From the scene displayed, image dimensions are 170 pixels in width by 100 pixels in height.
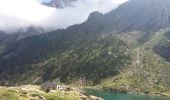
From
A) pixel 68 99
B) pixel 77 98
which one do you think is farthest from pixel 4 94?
pixel 77 98

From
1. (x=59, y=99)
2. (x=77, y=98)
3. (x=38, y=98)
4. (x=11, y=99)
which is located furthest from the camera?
(x=77, y=98)

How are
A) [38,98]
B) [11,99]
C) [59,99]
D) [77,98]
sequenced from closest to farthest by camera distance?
[11,99], [38,98], [59,99], [77,98]

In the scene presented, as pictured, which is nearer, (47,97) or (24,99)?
(24,99)

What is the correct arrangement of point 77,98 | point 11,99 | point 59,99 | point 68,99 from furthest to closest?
point 77,98 < point 68,99 < point 59,99 < point 11,99

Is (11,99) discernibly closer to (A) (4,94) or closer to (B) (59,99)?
(A) (4,94)

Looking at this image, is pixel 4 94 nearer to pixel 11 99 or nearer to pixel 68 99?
pixel 11 99

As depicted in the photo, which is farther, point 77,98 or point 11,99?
point 77,98

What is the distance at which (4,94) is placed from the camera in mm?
149500

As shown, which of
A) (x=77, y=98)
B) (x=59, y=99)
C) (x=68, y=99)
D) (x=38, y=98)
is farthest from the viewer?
(x=77, y=98)

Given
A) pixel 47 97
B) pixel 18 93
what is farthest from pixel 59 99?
pixel 18 93

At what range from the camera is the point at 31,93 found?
167125mm

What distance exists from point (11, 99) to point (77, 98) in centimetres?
5925

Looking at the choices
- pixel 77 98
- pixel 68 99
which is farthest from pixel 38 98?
pixel 77 98

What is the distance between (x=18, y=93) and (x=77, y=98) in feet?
146
